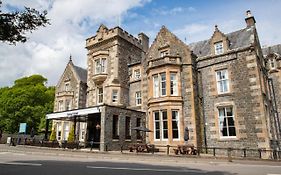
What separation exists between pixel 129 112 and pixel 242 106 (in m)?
11.0

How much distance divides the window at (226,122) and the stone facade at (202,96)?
8 centimetres

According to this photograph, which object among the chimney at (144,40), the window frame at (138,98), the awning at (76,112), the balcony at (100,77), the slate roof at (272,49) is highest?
the chimney at (144,40)

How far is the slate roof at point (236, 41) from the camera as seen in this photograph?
22706 mm

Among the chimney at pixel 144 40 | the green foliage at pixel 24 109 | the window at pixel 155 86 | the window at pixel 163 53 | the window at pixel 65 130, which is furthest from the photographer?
the green foliage at pixel 24 109

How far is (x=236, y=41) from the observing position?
23672 mm

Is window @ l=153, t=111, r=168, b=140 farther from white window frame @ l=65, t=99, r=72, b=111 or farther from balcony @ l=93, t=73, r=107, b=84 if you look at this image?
white window frame @ l=65, t=99, r=72, b=111

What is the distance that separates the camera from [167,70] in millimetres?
23500

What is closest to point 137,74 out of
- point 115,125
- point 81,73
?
point 115,125

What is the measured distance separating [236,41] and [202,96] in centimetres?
652

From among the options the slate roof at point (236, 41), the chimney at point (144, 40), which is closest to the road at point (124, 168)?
the slate roof at point (236, 41)

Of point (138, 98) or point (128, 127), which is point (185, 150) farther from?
point (138, 98)

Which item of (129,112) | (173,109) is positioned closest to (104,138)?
(129,112)

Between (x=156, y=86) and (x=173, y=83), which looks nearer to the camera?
(x=173, y=83)

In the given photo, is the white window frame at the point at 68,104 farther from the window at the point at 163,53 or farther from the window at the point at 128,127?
the window at the point at 163,53
